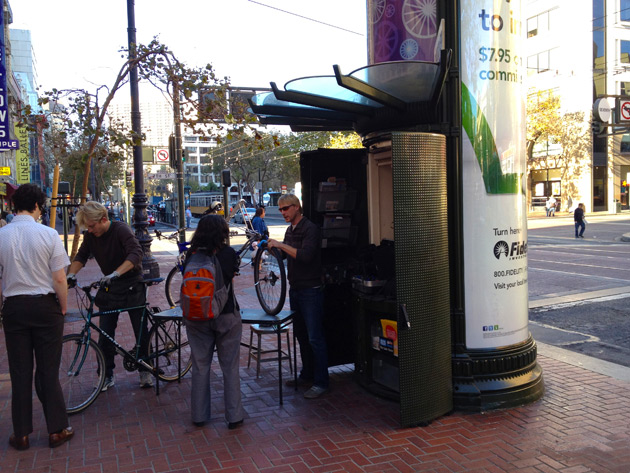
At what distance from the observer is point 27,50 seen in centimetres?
7888

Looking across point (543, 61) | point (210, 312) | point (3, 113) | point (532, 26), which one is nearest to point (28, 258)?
point (210, 312)

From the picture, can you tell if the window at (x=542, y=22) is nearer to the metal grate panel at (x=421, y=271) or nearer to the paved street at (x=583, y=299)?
the paved street at (x=583, y=299)

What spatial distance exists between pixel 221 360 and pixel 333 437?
111 cm

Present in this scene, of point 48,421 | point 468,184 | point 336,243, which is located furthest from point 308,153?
point 48,421

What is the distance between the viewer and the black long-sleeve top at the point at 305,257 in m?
5.30

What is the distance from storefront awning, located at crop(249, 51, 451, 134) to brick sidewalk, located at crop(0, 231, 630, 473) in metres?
2.58

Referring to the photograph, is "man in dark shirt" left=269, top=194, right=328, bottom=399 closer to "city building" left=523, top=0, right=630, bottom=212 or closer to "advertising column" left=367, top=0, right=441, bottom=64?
"advertising column" left=367, top=0, right=441, bottom=64

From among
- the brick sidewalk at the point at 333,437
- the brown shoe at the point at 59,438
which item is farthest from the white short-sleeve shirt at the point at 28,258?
the brick sidewalk at the point at 333,437

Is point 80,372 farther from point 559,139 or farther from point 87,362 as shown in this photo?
point 559,139

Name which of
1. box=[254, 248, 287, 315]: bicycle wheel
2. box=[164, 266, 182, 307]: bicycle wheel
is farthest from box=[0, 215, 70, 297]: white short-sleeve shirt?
box=[164, 266, 182, 307]: bicycle wheel

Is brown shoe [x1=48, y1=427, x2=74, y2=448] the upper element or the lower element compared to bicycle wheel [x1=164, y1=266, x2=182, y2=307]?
lower

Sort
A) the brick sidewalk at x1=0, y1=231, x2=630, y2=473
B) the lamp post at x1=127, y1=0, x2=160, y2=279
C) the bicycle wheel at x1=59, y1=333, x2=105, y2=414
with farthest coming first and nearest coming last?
the lamp post at x1=127, y1=0, x2=160, y2=279
the bicycle wheel at x1=59, y1=333, x2=105, y2=414
the brick sidewalk at x1=0, y1=231, x2=630, y2=473

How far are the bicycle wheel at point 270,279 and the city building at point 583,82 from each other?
40.9 metres

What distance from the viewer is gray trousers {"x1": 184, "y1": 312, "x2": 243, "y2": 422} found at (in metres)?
4.69
